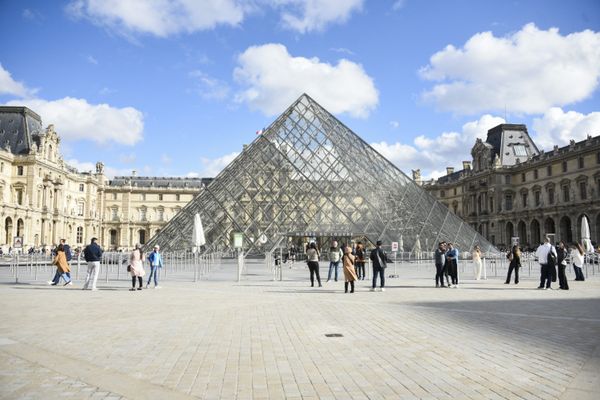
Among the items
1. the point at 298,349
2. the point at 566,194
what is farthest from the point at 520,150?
the point at 298,349

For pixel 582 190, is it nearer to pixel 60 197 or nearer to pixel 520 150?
pixel 520 150

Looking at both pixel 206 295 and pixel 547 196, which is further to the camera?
pixel 547 196

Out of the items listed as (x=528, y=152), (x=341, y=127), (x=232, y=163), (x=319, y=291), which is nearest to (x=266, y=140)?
(x=232, y=163)

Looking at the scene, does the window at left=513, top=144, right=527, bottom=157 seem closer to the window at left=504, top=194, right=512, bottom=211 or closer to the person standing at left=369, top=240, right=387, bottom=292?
the window at left=504, top=194, right=512, bottom=211

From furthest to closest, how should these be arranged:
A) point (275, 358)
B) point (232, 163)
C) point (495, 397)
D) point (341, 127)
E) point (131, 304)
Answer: point (341, 127), point (232, 163), point (131, 304), point (275, 358), point (495, 397)

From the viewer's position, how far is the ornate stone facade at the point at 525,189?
166 feet

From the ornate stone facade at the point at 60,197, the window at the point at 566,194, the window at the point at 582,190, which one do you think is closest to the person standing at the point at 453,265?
the window at the point at 582,190

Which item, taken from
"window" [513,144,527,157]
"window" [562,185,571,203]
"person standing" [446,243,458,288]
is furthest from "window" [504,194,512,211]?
"person standing" [446,243,458,288]

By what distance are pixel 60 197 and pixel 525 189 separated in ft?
205

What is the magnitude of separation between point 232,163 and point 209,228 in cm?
483

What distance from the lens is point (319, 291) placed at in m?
12.9

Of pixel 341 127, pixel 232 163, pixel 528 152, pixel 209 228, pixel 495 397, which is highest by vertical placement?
pixel 528 152

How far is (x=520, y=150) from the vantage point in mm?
67188

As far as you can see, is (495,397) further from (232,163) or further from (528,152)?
(528,152)
